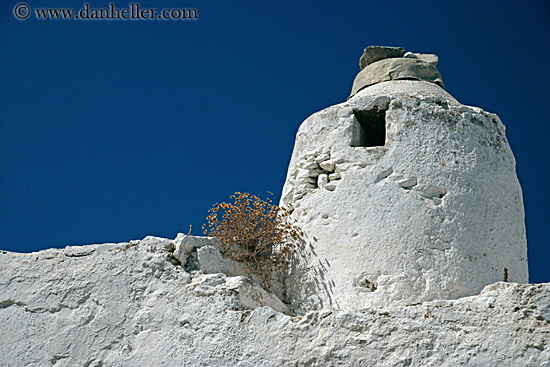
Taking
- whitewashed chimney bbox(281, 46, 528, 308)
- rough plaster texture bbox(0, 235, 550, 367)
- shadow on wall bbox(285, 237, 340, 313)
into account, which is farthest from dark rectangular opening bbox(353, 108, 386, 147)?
rough plaster texture bbox(0, 235, 550, 367)

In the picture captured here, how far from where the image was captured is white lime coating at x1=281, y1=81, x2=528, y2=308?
21.5 ft

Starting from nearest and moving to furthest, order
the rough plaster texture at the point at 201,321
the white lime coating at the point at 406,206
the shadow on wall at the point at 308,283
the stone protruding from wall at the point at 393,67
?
the rough plaster texture at the point at 201,321, the white lime coating at the point at 406,206, the shadow on wall at the point at 308,283, the stone protruding from wall at the point at 393,67

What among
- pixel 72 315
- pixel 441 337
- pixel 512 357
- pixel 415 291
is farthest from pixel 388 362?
pixel 72 315

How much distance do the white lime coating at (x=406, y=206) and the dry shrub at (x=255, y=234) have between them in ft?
0.66

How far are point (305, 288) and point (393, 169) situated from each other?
140 centimetres

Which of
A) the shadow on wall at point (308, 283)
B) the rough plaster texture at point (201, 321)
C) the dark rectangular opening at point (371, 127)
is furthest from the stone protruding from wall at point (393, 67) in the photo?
the rough plaster texture at point (201, 321)

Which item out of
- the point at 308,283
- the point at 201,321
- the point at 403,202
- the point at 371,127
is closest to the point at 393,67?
the point at 371,127

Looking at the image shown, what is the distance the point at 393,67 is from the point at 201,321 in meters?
3.98

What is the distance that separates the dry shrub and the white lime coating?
20 cm

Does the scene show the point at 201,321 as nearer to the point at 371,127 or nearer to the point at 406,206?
the point at 406,206

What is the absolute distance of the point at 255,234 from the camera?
7031mm

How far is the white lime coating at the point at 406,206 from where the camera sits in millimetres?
6543

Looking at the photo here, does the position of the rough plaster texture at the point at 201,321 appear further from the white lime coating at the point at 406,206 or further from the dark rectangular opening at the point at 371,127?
the dark rectangular opening at the point at 371,127

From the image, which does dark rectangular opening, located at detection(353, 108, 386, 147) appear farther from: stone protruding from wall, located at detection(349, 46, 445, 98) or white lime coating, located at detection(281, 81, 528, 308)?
stone protruding from wall, located at detection(349, 46, 445, 98)
